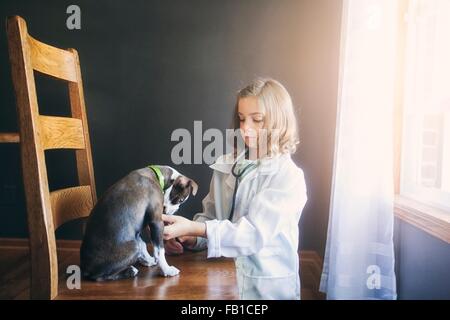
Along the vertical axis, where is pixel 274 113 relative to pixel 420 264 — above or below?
above

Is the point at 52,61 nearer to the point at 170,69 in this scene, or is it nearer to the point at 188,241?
the point at 188,241

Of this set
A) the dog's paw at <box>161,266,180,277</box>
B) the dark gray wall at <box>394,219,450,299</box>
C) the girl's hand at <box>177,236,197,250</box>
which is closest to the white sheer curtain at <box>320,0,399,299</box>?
the dark gray wall at <box>394,219,450,299</box>

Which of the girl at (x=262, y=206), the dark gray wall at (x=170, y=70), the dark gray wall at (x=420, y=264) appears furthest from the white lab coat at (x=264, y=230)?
the dark gray wall at (x=170, y=70)

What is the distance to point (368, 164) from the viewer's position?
3.80 feet

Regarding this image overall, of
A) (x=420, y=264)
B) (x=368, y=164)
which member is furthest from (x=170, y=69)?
(x=420, y=264)

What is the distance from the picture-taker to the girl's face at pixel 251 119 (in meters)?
1.01

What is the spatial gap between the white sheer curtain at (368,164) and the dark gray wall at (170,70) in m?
0.48

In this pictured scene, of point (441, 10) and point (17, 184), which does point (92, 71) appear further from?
point (441, 10)

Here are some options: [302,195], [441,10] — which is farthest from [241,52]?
[302,195]

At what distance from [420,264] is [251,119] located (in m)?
0.68

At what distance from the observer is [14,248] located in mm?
1771

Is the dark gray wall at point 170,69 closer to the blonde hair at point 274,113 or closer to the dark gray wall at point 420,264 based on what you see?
the dark gray wall at point 420,264

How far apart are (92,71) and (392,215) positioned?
1.47 metres

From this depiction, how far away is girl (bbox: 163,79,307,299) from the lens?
88 cm
